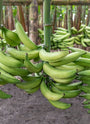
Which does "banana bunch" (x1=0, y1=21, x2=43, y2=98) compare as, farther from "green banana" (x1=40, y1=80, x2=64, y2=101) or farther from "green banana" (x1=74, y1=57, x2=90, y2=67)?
"green banana" (x1=74, y1=57, x2=90, y2=67)

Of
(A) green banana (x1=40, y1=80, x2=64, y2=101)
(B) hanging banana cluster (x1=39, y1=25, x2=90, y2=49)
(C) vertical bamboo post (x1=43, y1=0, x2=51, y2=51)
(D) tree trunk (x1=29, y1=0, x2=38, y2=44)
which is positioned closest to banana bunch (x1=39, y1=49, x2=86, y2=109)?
(A) green banana (x1=40, y1=80, x2=64, y2=101)

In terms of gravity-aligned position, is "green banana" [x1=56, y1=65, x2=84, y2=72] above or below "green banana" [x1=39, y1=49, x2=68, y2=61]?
below

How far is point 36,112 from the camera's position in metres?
2.57

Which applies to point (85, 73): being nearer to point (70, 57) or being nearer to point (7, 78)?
point (70, 57)

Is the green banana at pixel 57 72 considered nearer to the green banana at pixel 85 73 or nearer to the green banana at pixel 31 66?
the green banana at pixel 31 66

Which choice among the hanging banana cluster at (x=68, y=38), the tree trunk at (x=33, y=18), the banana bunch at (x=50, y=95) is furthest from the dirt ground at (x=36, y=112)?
the banana bunch at (x=50, y=95)

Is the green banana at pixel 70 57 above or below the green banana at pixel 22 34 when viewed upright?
below

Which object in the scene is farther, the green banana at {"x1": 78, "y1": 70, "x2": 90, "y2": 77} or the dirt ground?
the dirt ground

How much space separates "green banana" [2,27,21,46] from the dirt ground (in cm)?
159

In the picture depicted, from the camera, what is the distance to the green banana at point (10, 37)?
970mm

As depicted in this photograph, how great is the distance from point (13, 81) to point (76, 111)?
1890 mm

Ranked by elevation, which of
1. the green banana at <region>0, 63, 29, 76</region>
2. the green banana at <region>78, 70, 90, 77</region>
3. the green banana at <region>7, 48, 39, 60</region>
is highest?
the green banana at <region>7, 48, 39, 60</region>

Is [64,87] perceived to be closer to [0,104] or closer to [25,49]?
[25,49]

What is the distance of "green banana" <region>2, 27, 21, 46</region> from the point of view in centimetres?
97
